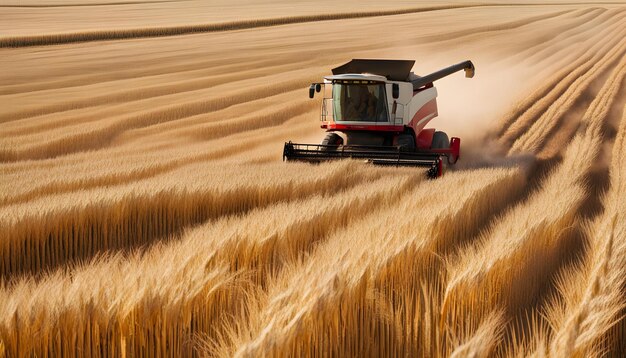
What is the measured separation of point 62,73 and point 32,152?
1267cm

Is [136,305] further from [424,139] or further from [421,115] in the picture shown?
[421,115]

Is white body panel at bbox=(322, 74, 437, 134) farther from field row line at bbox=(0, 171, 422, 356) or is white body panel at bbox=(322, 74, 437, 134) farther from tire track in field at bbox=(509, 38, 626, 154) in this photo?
field row line at bbox=(0, 171, 422, 356)

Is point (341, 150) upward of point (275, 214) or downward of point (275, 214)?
downward

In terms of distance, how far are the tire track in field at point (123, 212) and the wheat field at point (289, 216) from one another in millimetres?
25

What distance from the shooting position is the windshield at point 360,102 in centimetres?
1520

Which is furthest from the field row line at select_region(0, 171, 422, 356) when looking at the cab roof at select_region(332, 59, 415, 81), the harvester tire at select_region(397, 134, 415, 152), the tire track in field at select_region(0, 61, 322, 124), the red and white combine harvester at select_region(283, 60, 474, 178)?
the tire track in field at select_region(0, 61, 322, 124)

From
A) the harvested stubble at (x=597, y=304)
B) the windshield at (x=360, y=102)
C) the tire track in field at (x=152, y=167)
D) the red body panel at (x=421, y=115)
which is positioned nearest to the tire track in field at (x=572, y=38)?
the tire track in field at (x=152, y=167)

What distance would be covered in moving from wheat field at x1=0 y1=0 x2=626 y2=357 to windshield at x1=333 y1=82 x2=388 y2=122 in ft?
5.68

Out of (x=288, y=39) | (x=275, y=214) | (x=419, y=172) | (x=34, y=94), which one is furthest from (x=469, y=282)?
(x=288, y=39)

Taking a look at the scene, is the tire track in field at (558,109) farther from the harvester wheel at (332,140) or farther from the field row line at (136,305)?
the field row line at (136,305)

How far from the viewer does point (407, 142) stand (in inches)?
587

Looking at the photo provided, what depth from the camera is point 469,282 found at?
15.5 ft

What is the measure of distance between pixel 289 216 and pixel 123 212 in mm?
2508

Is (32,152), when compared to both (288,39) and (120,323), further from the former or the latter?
(288,39)
